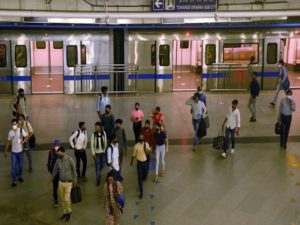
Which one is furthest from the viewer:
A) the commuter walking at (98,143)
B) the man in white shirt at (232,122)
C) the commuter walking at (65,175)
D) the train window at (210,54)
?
the train window at (210,54)

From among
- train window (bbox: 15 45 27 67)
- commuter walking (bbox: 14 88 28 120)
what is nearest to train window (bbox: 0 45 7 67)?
train window (bbox: 15 45 27 67)

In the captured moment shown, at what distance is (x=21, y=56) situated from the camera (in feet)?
66.9

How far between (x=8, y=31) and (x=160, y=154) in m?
12.1

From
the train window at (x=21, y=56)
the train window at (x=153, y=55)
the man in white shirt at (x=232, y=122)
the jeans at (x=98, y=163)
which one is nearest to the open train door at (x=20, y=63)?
the train window at (x=21, y=56)

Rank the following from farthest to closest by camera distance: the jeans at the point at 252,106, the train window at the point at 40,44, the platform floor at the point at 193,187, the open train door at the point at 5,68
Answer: the train window at the point at 40,44, the open train door at the point at 5,68, the jeans at the point at 252,106, the platform floor at the point at 193,187

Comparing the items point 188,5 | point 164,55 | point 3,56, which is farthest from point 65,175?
point 164,55

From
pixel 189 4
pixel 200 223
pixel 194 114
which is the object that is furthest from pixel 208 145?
pixel 189 4

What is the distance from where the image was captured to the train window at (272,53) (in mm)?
21562

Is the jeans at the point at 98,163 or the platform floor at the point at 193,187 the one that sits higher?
the jeans at the point at 98,163

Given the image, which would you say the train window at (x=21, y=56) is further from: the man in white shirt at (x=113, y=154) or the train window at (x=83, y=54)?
the man in white shirt at (x=113, y=154)

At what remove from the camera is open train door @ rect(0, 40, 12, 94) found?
66.2 feet

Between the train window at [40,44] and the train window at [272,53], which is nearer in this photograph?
the train window at [272,53]

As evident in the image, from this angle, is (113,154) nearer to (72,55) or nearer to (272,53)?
(72,55)

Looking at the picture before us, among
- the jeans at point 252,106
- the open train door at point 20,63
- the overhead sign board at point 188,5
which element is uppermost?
the overhead sign board at point 188,5
